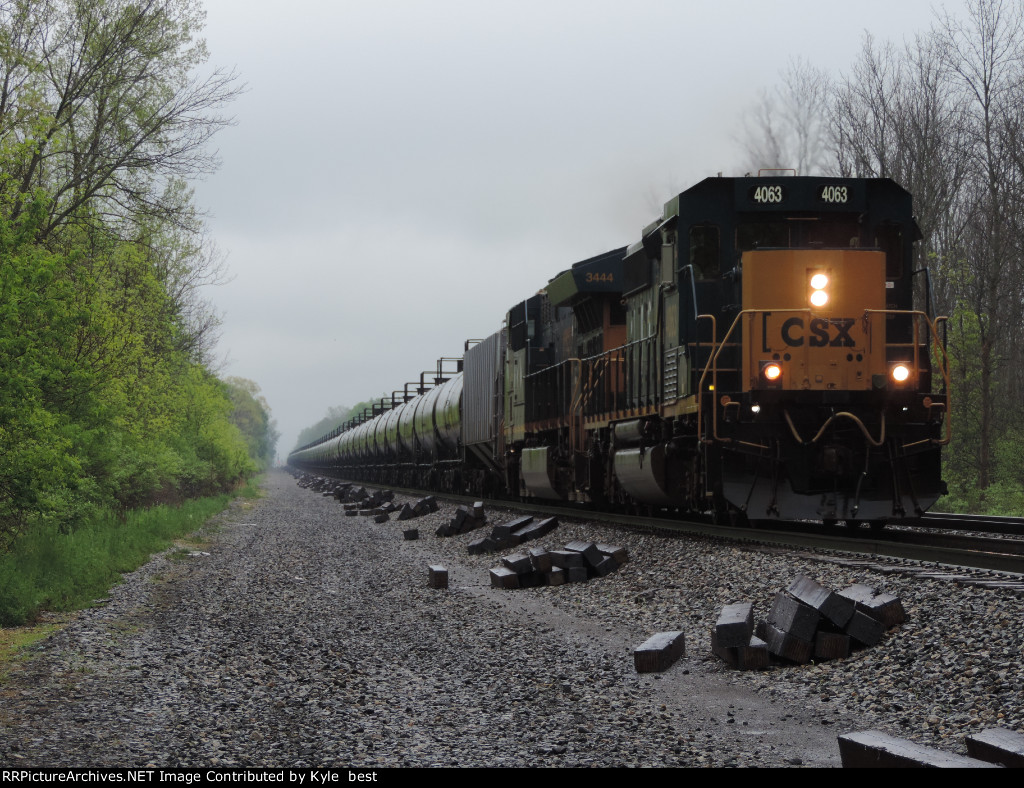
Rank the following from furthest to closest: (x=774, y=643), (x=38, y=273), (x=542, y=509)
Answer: (x=542, y=509)
(x=38, y=273)
(x=774, y=643)

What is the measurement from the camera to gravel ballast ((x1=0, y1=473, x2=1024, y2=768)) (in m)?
4.89

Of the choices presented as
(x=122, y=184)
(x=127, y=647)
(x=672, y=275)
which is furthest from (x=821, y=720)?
(x=122, y=184)

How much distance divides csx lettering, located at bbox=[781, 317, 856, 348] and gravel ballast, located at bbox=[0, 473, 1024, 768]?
255 cm

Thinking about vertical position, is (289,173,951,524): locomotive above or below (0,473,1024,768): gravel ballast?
above

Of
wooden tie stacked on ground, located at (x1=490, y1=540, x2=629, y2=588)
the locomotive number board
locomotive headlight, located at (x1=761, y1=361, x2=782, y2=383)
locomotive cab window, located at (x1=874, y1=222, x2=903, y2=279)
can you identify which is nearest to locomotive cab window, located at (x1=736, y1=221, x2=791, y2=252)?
the locomotive number board

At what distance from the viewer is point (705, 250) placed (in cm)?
1230

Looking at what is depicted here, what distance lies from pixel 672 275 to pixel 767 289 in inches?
58.7

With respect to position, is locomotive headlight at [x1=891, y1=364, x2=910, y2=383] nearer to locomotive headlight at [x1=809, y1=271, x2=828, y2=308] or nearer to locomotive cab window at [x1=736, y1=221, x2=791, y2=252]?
locomotive headlight at [x1=809, y1=271, x2=828, y2=308]

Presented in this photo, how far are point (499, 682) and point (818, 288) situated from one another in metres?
6.70

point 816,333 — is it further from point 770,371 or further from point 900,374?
point 900,374

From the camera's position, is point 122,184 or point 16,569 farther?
point 122,184

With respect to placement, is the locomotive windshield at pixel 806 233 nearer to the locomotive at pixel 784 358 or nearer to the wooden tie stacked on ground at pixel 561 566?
the locomotive at pixel 784 358
